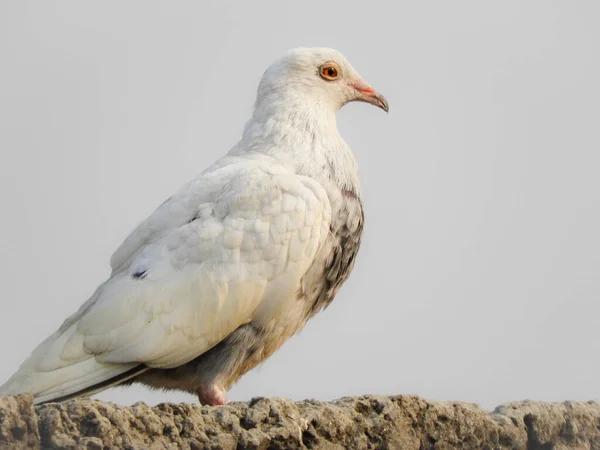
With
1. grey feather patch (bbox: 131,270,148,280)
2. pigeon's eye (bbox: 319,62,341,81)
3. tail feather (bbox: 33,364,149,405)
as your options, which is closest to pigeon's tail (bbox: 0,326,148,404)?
tail feather (bbox: 33,364,149,405)

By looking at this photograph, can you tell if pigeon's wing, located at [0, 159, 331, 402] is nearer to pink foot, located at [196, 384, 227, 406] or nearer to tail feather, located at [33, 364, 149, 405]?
tail feather, located at [33, 364, 149, 405]

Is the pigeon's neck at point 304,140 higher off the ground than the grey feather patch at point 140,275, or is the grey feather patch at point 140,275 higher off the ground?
the pigeon's neck at point 304,140

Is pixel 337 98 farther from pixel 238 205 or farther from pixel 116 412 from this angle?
pixel 116 412

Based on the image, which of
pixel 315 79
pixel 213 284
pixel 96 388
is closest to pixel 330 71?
pixel 315 79

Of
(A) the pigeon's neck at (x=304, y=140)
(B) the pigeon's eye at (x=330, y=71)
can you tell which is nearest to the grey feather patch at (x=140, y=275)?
(A) the pigeon's neck at (x=304, y=140)

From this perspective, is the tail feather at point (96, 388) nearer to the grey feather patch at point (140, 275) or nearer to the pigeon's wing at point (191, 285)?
the pigeon's wing at point (191, 285)

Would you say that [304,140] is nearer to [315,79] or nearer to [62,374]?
[315,79]
